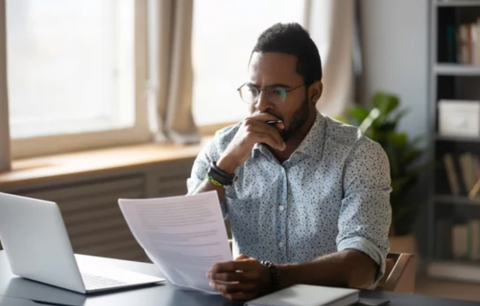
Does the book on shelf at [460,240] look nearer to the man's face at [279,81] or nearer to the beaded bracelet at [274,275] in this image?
the man's face at [279,81]

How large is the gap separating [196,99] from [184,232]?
3135 millimetres

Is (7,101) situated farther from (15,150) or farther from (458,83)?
(458,83)

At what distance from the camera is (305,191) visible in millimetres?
2453

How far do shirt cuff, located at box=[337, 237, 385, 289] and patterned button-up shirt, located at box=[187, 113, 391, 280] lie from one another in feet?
0.19

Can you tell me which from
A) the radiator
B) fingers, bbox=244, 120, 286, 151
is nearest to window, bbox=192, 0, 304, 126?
the radiator

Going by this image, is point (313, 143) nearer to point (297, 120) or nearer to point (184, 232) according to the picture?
point (297, 120)

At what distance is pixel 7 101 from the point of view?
139 inches

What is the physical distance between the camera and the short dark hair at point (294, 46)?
7.95ft

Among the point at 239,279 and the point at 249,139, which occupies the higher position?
the point at 249,139

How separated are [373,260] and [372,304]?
36 centimetres

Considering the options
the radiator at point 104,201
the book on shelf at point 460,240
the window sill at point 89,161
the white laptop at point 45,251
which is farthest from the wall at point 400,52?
the white laptop at point 45,251

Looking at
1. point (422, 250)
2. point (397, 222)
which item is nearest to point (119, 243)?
point (397, 222)

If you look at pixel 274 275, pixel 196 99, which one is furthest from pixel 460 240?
pixel 274 275

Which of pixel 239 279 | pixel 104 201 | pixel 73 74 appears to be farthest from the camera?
pixel 73 74
